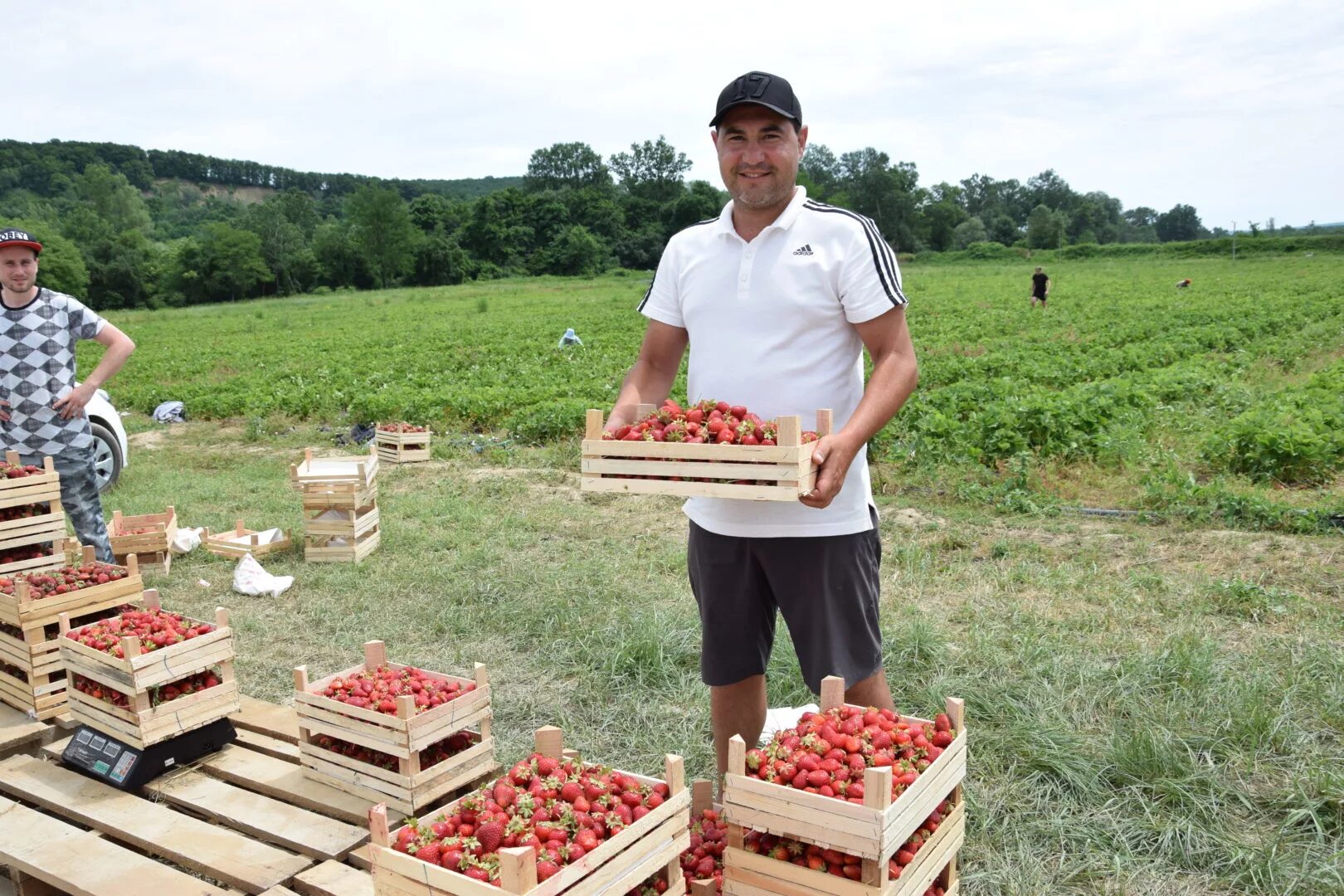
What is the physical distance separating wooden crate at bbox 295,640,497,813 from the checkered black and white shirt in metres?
3.05

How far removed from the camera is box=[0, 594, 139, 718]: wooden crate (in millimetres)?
4617

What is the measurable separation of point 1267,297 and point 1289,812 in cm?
2803

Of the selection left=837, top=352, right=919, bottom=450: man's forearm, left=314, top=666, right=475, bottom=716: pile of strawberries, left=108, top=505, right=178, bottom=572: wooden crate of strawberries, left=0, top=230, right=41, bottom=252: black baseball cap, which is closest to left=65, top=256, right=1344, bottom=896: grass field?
left=108, top=505, right=178, bottom=572: wooden crate of strawberries

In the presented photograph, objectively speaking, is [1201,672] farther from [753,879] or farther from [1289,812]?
[753,879]

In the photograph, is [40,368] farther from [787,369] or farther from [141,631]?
[787,369]

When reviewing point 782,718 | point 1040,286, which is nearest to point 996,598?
point 782,718

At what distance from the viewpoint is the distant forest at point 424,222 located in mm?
66875

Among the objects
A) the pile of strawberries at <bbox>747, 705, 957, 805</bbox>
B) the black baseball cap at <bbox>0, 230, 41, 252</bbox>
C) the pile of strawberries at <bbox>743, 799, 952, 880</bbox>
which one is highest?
the black baseball cap at <bbox>0, 230, 41, 252</bbox>

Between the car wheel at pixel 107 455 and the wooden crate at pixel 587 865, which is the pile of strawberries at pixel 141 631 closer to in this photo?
the wooden crate at pixel 587 865

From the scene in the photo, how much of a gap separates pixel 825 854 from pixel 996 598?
392 centimetres

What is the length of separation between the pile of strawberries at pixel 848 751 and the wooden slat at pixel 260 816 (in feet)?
5.65

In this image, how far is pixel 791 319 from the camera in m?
3.03

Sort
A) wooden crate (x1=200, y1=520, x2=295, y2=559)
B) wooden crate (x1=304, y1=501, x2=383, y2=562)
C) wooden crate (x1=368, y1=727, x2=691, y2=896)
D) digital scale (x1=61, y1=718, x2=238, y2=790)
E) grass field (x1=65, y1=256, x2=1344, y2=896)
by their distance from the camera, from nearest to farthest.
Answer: wooden crate (x1=368, y1=727, x2=691, y2=896)
grass field (x1=65, y1=256, x2=1344, y2=896)
digital scale (x1=61, y1=718, x2=238, y2=790)
wooden crate (x1=304, y1=501, x2=383, y2=562)
wooden crate (x1=200, y1=520, x2=295, y2=559)

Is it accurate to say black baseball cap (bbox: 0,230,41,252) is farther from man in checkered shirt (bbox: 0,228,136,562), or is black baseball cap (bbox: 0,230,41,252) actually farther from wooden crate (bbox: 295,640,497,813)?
wooden crate (bbox: 295,640,497,813)
